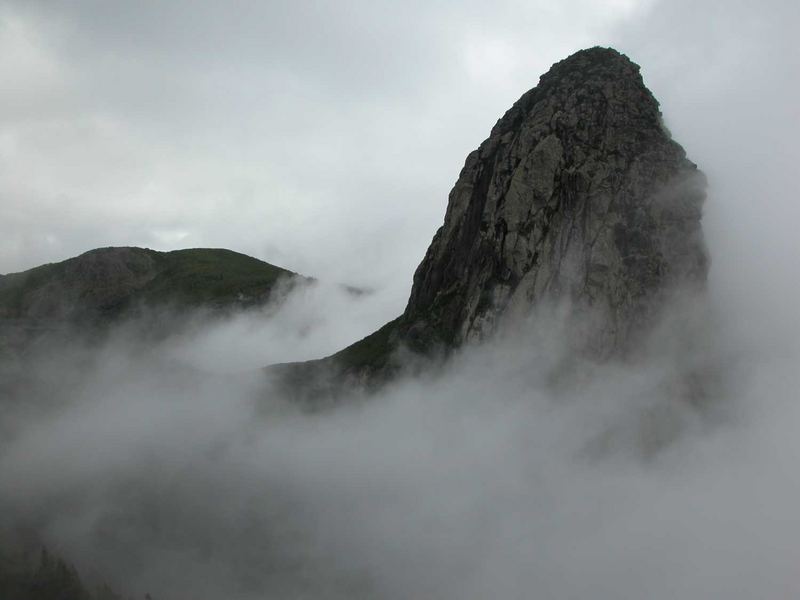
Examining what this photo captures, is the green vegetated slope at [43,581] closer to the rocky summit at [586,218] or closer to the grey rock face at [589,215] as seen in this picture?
the rocky summit at [586,218]

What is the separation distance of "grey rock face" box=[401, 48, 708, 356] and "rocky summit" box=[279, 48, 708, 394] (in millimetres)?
154

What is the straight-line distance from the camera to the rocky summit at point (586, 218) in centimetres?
10500

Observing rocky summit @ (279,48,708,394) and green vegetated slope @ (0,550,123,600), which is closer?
rocky summit @ (279,48,708,394)

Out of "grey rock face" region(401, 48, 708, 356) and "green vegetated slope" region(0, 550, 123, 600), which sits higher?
"grey rock face" region(401, 48, 708, 356)

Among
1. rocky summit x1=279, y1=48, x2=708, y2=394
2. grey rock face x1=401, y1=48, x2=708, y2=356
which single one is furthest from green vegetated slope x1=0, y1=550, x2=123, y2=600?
grey rock face x1=401, y1=48, x2=708, y2=356

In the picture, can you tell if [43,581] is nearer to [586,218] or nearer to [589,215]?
[586,218]

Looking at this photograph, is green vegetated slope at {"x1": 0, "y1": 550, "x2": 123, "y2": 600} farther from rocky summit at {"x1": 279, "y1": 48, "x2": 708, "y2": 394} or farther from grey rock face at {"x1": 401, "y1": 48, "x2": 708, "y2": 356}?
grey rock face at {"x1": 401, "y1": 48, "x2": 708, "y2": 356}

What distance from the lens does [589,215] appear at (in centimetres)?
10688

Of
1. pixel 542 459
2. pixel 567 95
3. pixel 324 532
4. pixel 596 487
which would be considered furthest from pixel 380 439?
→ pixel 567 95

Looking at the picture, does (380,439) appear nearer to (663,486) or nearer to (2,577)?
(663,486)

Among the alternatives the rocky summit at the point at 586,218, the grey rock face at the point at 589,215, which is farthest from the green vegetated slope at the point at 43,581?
the grey rock face at the point at 589,215

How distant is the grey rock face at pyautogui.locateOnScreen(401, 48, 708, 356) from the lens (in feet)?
344

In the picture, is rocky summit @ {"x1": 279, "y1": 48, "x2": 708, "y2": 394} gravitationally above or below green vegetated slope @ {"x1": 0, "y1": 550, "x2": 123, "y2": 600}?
above

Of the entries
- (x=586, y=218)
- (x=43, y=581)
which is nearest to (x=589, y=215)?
(x=586, y=218)
